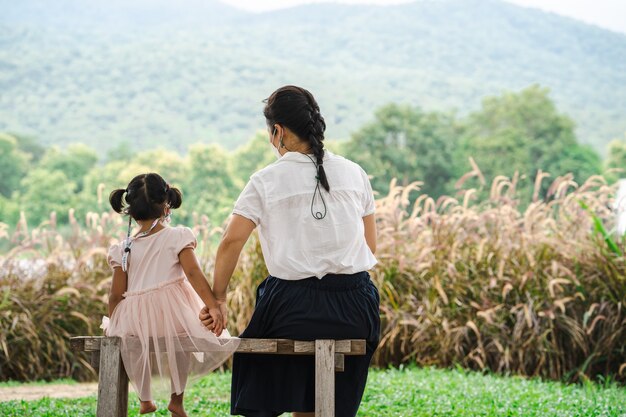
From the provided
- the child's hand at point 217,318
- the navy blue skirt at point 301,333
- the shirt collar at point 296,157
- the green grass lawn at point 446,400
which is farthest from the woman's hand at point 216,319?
the green grass lawn at point 446,400

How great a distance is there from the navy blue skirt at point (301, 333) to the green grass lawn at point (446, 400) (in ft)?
6.08

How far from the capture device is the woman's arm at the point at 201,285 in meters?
3.12

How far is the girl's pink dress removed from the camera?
307 cm

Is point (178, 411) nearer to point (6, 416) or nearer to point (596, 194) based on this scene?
point (6, 416)

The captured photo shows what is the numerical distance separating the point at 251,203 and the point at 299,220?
0.18 meters

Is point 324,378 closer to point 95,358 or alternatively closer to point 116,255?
point 95,358

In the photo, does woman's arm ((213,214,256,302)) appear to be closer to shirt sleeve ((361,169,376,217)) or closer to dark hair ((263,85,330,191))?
dark hair ((263,85,330,191))

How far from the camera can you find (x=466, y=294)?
7004mm

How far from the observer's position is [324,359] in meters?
2.88

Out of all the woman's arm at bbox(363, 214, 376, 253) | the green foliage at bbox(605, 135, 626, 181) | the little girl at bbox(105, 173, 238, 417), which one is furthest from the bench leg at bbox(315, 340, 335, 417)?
the green foliage at bbox(605, 135, 626, 181)

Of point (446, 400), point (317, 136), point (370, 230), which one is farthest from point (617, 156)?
point (317, 136)

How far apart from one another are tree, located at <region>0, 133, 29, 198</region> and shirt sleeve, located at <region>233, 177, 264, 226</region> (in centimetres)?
7332

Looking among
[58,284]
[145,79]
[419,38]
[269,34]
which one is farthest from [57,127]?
[58,284]

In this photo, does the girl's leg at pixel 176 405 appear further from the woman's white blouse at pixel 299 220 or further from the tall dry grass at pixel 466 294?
the tall dry grass at pixel 466 294
